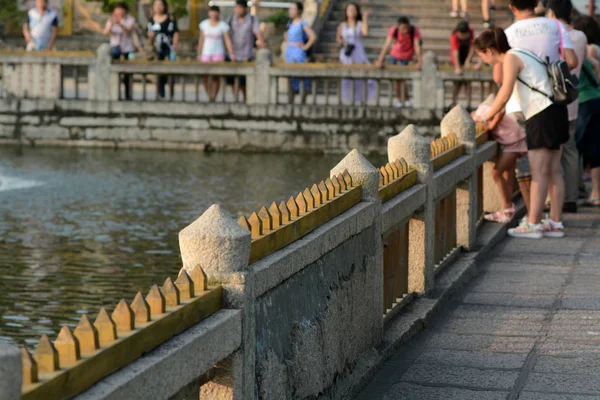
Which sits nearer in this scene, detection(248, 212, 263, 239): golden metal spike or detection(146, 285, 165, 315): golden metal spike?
detection(146, 285, 165, 315): golden metal spike

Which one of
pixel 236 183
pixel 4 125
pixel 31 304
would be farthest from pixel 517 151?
pixel 4 125

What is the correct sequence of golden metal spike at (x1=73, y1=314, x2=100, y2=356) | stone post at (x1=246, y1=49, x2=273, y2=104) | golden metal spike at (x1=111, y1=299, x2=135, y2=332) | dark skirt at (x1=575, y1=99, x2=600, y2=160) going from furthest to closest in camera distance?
1. stone post at (x1=246, y1=49, x2=273, y2=104)
2. dark skirt at (x1=575, y1=99, x2=600, y2=160)
3. golden metal spike at (x1=111, y1=299, x2=135, y2=332)
4. golden metal spike at (x1=73, y1=314, x2=100, y2=356)

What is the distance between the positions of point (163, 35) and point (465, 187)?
13283 mm

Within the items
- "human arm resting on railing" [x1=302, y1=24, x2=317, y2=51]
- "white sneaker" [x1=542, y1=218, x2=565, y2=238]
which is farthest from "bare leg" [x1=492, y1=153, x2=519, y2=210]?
"human arm resting on railing" [x1=302, y1=24, x2=317, y2=51]

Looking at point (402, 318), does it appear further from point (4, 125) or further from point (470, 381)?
point (4, 125)

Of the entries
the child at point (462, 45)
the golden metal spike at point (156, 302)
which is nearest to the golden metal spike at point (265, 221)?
the golden metal spike at point (156, 302)

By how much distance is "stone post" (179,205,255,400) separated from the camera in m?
4.52

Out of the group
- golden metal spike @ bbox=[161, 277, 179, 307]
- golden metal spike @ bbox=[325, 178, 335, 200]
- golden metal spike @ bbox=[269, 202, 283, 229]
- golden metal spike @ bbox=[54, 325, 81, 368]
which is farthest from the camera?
golden metal spike @ bbox=[325, 178, 335, 200]

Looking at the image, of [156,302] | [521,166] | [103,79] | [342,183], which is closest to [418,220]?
[342,183]

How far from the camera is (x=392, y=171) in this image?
772cm

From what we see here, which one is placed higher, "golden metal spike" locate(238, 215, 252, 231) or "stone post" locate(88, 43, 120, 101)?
"stone post" locate(88, 43, 120, 101)

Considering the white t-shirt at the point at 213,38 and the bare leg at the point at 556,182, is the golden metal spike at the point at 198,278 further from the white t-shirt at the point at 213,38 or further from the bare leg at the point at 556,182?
the white t-shirt at the point at 213,38

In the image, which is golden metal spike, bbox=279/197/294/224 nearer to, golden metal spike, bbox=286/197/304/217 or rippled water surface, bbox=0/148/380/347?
golden metal spike, bbox=286/197/304/217

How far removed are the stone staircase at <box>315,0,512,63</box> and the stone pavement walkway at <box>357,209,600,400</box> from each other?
1827 centimetres
